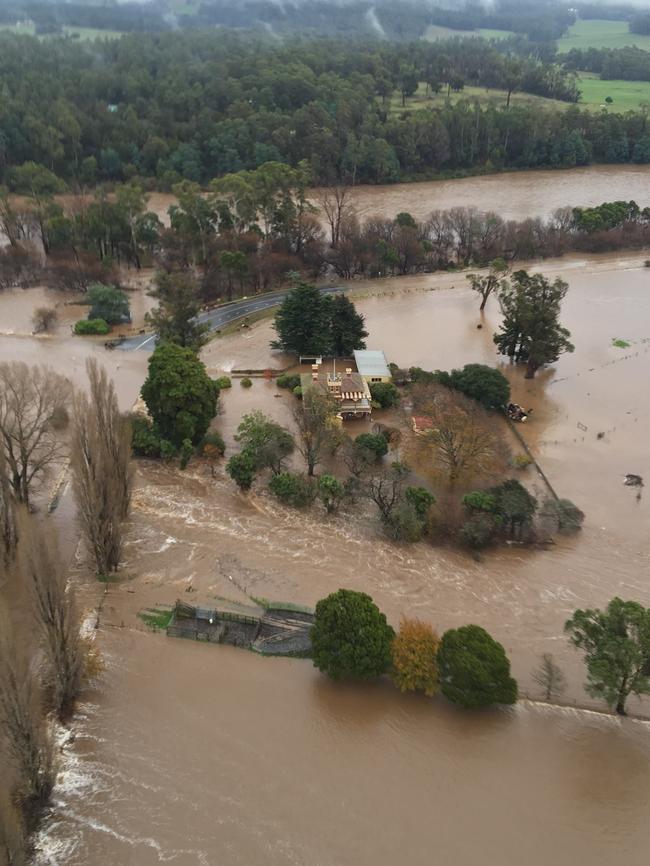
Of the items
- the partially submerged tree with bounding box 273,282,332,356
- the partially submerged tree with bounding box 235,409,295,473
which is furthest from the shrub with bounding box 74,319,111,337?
the partially submerged tree with bounding box 235,409,295,473

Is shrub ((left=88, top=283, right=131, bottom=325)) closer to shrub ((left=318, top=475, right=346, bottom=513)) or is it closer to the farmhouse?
the farmhouse

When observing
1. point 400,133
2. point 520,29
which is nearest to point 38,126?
point 400,133

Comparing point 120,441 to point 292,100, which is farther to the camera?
point 292,100

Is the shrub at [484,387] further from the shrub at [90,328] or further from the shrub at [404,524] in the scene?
the shrub at [90,328]

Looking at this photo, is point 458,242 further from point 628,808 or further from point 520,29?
point 520,29

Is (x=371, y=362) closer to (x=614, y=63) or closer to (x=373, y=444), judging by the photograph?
(x=373, y=444)

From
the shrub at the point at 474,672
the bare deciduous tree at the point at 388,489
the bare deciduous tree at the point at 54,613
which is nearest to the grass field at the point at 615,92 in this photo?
the bare deciduous tree at the point at 388,489
